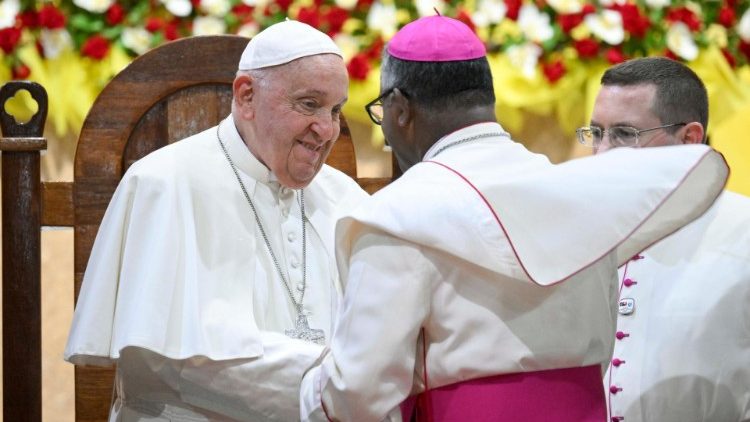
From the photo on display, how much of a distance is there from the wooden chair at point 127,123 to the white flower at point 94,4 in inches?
36.5

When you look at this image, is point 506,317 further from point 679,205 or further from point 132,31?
point 132,31

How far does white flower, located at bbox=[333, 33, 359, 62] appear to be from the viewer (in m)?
4.90

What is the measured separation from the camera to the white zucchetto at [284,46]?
11.7ft

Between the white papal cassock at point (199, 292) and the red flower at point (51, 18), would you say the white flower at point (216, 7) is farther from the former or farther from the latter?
the white papal cassock at point (199, 292)

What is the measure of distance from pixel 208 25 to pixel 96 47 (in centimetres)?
46

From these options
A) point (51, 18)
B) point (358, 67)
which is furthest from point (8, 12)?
point (358, 67)

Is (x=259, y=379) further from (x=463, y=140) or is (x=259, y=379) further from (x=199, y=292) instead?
(x=463, y=140)

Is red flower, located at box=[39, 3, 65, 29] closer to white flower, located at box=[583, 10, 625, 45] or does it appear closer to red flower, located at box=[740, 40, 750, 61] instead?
white flower, located at box=[583, 10, 625, 45]

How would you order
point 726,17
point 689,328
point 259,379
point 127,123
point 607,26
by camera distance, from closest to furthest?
point 259,379, point 689,328, point 127,123, point 607,26, point 726,17

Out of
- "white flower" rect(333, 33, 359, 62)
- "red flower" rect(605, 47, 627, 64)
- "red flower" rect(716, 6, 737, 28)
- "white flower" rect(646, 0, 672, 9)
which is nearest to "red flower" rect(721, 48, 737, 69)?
"red flower" rect(716, 6, 737, 28)

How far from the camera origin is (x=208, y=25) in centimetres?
489

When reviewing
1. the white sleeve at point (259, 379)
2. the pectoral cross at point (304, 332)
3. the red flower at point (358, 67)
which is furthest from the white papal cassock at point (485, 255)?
the red flower at point (358, 67)

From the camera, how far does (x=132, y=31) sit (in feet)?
16.0

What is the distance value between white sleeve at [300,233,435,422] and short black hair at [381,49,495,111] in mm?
361
